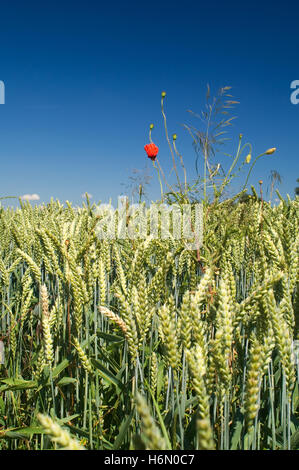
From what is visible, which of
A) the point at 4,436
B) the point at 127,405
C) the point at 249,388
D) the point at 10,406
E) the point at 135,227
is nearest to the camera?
the point at 249,388

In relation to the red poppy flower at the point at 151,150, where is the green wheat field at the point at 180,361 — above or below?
below

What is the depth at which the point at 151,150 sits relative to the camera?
1632 millimetres

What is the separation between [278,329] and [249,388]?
127mm

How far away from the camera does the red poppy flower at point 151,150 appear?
1.62 meters

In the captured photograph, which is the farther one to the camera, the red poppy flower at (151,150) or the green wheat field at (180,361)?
the red poppy flower at (151,150)

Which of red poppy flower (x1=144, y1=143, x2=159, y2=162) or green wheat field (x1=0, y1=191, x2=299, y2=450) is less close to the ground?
red poppy flower (x1=144, y1=143, x2=159, y2=162)

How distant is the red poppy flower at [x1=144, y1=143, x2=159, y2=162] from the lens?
162 centimetres

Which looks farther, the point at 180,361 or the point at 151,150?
the point at 151,150

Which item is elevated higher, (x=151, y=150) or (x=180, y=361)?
(x=151, y=150)

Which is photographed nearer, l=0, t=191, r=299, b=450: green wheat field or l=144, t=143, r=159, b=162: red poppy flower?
l=0, t=191, r=299, b=450: green wheat field
